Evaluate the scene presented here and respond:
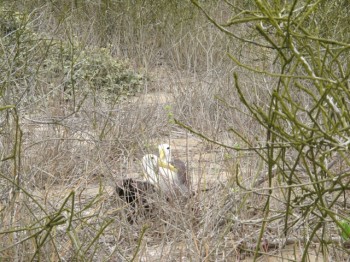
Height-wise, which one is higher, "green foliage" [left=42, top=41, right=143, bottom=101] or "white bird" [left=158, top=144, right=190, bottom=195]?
"green foliage" [left=42, top=41, right=143, bottom=101]

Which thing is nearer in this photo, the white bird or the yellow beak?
the white bird

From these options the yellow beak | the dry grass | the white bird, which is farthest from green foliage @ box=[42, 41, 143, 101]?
the yellow beak

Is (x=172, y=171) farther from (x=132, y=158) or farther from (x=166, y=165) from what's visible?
(x=132, y=158)

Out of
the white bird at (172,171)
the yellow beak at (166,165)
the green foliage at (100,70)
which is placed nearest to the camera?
the white bird at (172,171)

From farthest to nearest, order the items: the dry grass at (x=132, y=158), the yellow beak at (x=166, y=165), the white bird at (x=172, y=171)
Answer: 1. the yellow beak at (x=166, y=165)
2. the white bird at (x=172, y=171)
3. the dry grass at (x=132, y=158)

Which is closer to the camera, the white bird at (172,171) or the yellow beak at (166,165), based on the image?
the white bird at (172,171)

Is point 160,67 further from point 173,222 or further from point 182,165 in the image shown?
point 173,222

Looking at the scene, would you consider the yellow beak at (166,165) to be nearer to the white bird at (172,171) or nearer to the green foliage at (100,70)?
the white bird at (172,171)

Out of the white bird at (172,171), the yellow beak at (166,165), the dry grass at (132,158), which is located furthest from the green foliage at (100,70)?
the yellow beak at (166,165)

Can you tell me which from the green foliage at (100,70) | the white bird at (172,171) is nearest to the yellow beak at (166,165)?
the white bird at (172,171)

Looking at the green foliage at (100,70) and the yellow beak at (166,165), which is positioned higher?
the green foliage at (100,70)

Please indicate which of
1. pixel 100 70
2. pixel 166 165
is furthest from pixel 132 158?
pixel 100 70

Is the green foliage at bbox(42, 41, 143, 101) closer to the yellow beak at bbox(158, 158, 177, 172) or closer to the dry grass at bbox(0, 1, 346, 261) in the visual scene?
the dry grass at bbox(0, 1, 346, 261)

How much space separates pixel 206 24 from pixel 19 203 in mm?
5544
